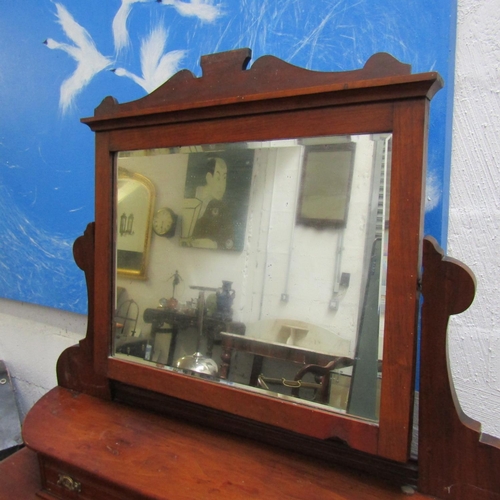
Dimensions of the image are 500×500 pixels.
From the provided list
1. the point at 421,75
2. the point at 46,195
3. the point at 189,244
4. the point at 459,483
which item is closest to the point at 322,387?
the point at 459,483

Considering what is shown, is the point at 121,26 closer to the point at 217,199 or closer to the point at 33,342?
the point at 217,199

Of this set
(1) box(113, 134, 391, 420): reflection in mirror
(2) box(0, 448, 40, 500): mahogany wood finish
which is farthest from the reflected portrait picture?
(2) box(0, 448, 40, 500): mahogany wood finish

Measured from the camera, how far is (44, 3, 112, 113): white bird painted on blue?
94 cm

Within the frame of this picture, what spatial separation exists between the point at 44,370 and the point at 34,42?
0.82m

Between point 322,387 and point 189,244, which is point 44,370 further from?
→ point 322,387

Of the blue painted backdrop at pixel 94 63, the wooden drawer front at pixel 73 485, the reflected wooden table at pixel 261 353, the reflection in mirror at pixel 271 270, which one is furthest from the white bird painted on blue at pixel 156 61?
the wooden drawer front at pixel 73 485

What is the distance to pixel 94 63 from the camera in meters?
0.94

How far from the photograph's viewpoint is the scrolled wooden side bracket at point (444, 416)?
466 mm

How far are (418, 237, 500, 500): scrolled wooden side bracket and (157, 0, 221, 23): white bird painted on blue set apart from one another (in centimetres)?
59

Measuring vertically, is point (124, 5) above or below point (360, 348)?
above

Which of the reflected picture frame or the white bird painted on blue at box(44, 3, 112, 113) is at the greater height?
the white bird painted on blue at box(44, 3, 112, 113)

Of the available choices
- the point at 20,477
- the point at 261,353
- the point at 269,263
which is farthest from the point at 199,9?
the point at 20,477

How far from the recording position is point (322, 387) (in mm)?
550

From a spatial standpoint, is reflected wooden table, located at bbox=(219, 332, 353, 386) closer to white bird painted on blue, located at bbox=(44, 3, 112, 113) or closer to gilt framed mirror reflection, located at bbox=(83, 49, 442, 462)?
gilt framed mirror reflection, located at bbox=(83, 49, 442, 462)
